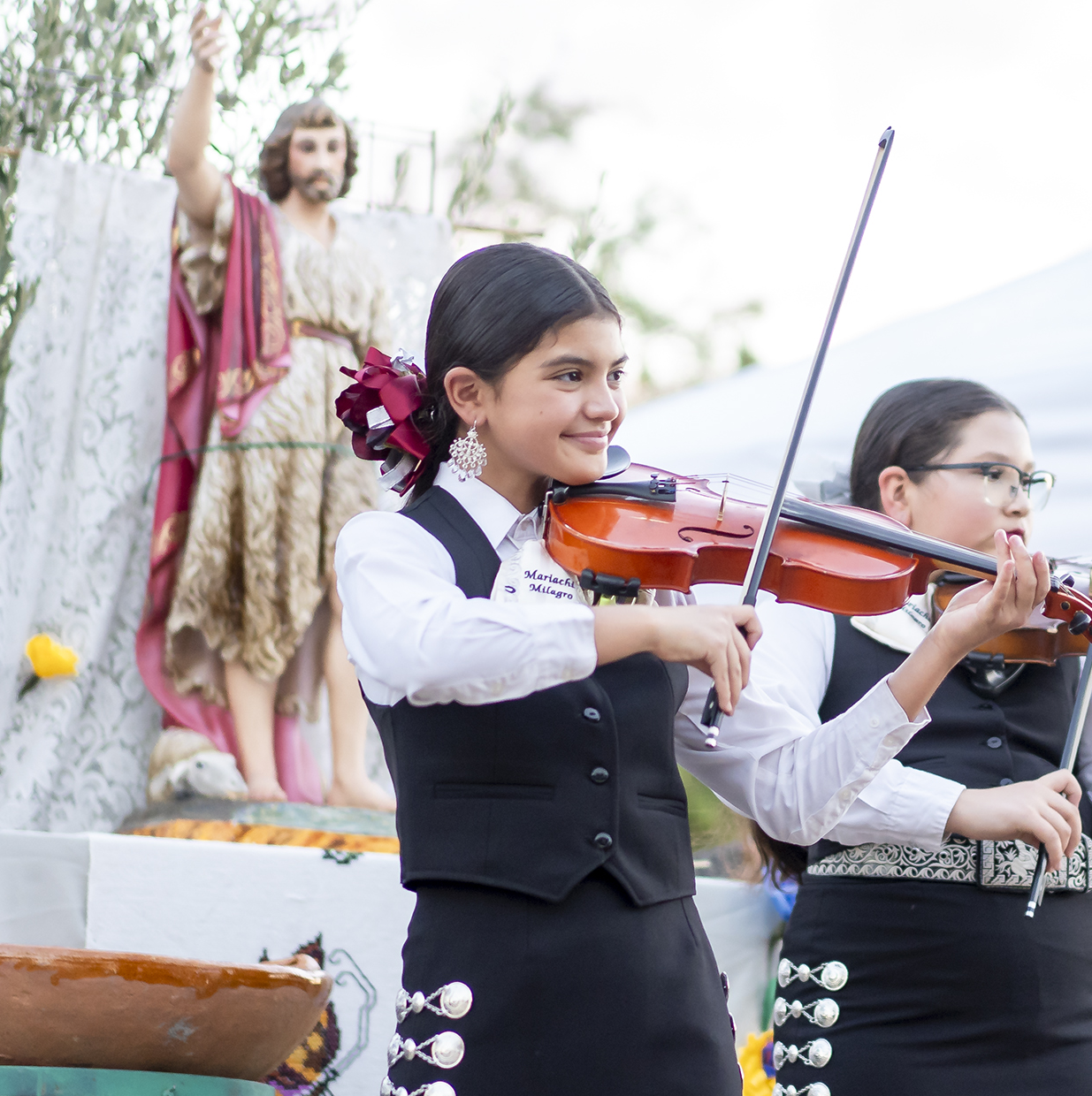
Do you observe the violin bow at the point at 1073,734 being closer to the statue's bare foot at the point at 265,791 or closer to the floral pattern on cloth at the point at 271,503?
the statue's bare foot at the point at 265,791

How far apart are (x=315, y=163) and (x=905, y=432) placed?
1.97 m

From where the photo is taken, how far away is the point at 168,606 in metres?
3.29

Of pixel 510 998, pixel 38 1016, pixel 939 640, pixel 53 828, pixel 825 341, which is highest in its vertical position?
pixel 825 341

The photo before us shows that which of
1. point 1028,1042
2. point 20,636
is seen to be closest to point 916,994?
point 1028,1042

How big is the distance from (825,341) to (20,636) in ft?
→ 8.00

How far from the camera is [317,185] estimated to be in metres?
3.40

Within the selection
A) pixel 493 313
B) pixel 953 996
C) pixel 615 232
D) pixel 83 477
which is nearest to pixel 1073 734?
pixel 953 996

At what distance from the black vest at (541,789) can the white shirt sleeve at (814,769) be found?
185mm

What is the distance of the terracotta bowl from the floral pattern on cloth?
174cm

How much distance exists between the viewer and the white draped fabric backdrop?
10.6 ft

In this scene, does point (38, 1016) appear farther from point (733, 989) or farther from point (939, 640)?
point (733, 989)

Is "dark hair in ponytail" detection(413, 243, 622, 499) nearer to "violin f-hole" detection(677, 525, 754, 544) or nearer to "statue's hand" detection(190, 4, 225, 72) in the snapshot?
"violin f-hole" detection(677, 525, 754, 544)

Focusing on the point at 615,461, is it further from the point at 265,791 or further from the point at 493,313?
the point at 265,791

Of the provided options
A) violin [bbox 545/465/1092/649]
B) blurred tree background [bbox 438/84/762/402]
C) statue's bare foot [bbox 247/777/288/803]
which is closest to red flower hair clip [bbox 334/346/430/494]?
violin [bbox 545/465/1092/649]
